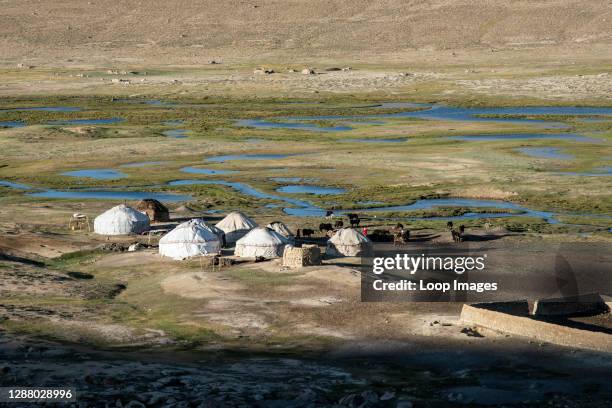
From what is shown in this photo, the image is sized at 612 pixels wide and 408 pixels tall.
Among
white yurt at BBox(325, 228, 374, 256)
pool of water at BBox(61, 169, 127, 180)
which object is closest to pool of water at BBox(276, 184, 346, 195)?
pool of water at BBox(61, 169, 127, 180)

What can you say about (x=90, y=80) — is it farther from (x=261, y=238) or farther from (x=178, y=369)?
(x=178, y=369)

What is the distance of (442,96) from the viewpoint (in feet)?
464

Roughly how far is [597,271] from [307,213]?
22.2 metres

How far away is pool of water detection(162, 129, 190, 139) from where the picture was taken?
104938 mm

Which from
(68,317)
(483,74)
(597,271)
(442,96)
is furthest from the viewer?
(483,74)

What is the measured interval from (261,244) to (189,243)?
11.4 feet

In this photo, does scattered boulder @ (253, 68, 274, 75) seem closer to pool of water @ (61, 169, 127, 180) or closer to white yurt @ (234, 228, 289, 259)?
pool of water @ (61, 169, 127, 180)

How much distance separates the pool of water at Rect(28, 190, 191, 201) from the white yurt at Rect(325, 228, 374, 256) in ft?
66.3

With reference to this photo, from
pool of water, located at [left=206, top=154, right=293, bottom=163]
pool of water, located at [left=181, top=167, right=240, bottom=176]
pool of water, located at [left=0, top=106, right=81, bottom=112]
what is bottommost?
pool of water, located at [left=181, top=167, right=240, bottom=176]

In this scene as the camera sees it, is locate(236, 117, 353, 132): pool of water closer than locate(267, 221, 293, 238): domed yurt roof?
No

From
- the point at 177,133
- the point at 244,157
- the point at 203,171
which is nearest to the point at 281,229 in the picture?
the point at 203,171

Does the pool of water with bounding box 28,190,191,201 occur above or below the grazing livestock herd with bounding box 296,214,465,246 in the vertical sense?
above

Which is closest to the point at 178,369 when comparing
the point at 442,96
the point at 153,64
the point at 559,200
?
the point at 559,200

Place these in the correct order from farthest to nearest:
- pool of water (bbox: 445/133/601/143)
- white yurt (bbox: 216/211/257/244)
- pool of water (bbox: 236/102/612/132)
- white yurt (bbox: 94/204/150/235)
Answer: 1. pool of water (bbox: 236/102/612/132)
2. pool of water (bbox: 445/133/601/143)
3. white yurt (bbox: 94/204/150/235)
4. white yurt (bbox: 216/211/257/244)
